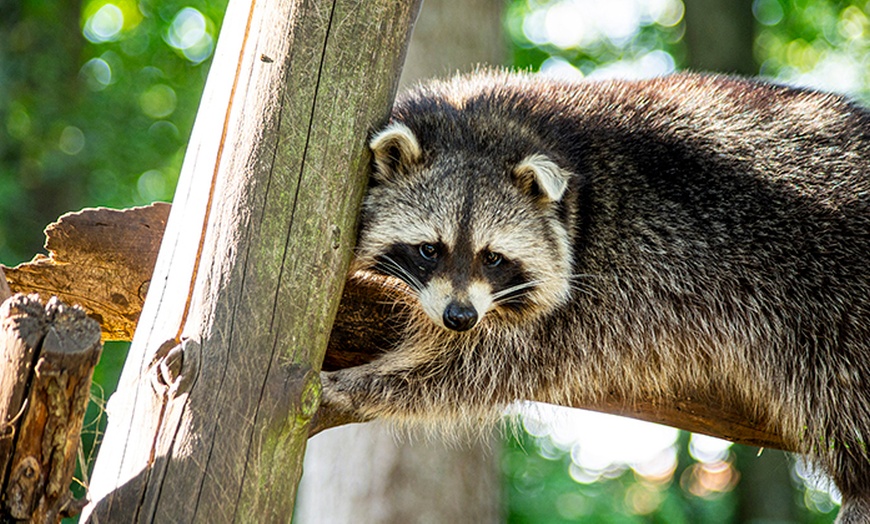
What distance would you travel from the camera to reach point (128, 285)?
11.3 feet

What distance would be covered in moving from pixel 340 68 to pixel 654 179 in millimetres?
1475

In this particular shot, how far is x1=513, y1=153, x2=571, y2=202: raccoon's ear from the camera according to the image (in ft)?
10.8

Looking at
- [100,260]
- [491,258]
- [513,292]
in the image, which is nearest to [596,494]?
[513,292]

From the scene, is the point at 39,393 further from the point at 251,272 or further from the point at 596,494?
the point at 596,494

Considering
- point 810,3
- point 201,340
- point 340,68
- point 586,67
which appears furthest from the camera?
point 586,67

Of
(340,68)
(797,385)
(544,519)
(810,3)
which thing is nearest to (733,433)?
(797,385)

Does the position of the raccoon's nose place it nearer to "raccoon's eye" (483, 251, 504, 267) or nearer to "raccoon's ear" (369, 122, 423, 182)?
"raccoon's eye" (483, 251, 504, 267)

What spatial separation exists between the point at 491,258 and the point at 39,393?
1.77 m

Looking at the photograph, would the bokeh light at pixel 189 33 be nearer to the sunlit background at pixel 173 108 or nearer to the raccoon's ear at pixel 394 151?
the sunlit background at pixel 173 108

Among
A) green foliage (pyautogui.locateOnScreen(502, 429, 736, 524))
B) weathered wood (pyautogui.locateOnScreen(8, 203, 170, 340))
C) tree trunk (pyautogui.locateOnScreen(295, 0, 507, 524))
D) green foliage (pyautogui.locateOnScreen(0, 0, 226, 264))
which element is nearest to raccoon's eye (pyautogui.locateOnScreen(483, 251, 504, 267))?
weathered wood (pyautogui.locateOnScreen(8, 203, 170, 340))

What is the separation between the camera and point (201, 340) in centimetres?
250

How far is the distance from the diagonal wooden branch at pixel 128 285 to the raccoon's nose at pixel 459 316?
1.38 feet

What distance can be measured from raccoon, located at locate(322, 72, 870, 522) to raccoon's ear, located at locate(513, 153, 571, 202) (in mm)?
18

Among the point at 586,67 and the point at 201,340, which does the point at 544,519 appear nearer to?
the point at 586,67
